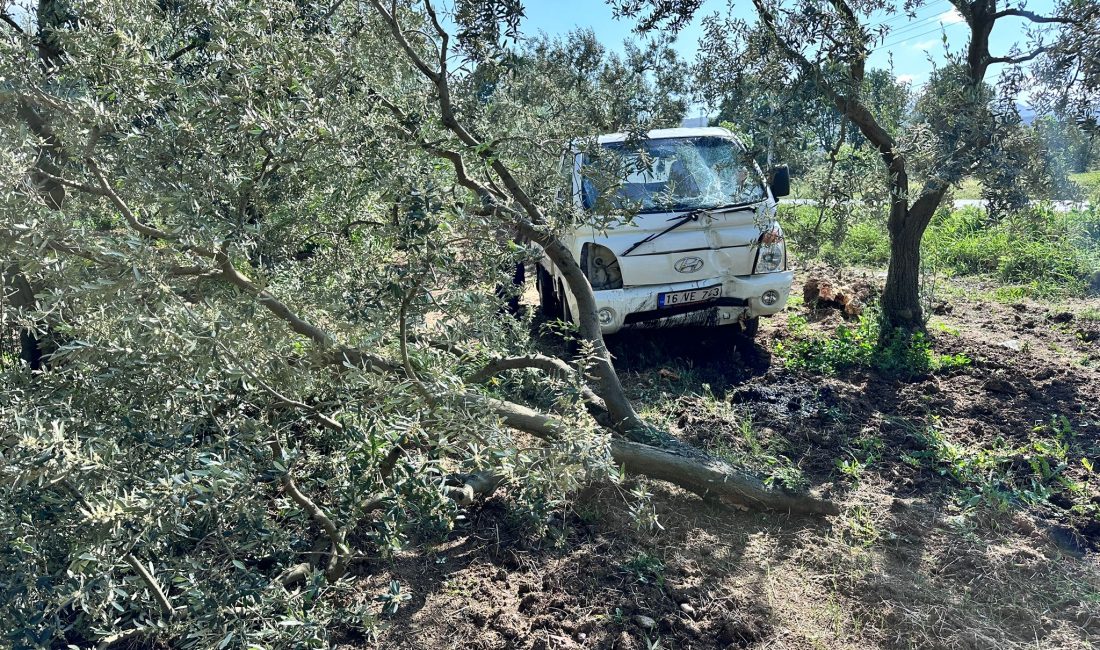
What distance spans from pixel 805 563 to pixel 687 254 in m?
2.93

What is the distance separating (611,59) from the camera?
265 inches

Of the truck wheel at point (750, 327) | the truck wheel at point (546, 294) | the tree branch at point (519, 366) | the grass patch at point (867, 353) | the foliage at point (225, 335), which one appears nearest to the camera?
the foliage at point (225, 335)

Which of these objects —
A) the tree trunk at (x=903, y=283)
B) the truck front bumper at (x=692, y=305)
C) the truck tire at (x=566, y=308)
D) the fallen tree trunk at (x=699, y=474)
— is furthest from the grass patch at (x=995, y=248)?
the fallen tree trunk at (x=699, y=474)

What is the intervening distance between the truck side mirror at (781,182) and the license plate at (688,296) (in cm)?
88

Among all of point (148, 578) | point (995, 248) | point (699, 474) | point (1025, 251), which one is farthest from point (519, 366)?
point (995, 248)

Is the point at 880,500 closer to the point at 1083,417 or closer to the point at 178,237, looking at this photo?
the point at 1083,417

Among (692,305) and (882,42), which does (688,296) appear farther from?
(882,42)

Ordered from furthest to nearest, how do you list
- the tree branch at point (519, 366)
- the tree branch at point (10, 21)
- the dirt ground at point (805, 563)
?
the tree branch at point (10, 21) < the tree branch at point (519, 366) < the dirt ground at point (805, 563)

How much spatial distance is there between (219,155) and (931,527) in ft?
11.8

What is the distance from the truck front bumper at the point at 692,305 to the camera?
582 cm

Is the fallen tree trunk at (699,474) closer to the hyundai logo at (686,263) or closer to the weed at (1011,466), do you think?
the weed at (1011,466)

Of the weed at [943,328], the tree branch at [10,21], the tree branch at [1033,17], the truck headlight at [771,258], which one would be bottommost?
the weed at [943,328]

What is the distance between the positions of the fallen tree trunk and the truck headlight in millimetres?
2458

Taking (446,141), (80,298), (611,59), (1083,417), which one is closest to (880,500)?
(1083,417)
